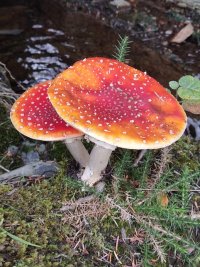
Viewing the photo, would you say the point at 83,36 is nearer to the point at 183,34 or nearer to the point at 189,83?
the point at 183,34

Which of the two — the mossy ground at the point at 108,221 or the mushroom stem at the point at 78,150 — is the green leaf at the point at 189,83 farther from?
the mushroom stem at the point at 78,150

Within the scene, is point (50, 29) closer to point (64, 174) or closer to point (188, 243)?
point (64, 174)

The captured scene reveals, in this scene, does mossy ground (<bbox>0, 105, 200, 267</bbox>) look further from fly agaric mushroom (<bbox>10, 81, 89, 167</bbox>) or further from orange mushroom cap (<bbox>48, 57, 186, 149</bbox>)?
orange mushroom cap (<bbox>48, 57, 186, 149</bbox>)

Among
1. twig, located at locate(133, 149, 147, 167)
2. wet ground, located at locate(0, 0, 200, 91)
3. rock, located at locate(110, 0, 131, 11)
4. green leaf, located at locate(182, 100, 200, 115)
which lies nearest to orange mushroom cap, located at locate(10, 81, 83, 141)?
twig, located at locate(133, 149, 147, 167)

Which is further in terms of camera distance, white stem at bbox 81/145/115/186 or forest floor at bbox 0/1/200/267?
white stem at bbox 81/145/115/186

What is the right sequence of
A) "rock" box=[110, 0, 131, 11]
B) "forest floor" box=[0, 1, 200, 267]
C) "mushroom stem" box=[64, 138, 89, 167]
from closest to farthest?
"forest floor" box=[0, 1, 200, 267]
"mushroom stem" box=[64, 138, 89, 167]
"rock" box=[110, 0, 131, 11]

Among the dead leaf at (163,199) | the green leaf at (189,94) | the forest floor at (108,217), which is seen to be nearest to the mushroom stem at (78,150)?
the forest floor at (108,217)
